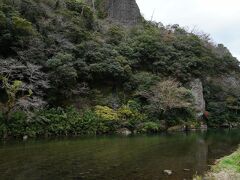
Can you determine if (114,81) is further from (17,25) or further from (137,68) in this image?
(17,25)

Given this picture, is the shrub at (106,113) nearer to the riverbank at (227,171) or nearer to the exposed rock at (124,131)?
the exposed rock at (124,131)

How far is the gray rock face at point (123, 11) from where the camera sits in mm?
58312

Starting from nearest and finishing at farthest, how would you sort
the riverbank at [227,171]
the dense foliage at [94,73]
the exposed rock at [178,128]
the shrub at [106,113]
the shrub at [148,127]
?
the riverbank at [227,171]
the dense foliage at [94,73]
the shrub at [106,113]
the shrub at [148,127]
the exposed rock at [178,128]

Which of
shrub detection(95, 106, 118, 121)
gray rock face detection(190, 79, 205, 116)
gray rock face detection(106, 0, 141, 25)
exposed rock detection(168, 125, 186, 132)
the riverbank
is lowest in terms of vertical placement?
the riverbank

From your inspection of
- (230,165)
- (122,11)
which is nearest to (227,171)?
(230,165)

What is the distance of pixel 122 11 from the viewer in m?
58.9

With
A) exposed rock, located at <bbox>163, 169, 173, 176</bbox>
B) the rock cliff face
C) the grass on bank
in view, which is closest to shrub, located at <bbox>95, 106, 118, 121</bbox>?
the grass on bank

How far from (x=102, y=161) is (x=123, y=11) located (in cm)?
4595

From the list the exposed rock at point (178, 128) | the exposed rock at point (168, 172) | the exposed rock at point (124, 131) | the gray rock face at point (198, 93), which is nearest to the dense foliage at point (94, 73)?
the exposed rock at point (124, 131)

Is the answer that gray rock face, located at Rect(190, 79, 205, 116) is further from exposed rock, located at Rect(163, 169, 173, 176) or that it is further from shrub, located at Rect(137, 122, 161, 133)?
exposed rock, located at Rect(163, 169, 173, 176)

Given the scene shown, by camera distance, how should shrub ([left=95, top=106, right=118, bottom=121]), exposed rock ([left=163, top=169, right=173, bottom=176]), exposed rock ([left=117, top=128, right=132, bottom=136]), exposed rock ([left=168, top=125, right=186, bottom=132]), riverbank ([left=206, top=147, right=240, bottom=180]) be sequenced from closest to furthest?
Result: riverbank ([left=206, top=147, right=240, bottom=180]) → exposed rock ([left=163, top=169, right=173, bottom=176]) → shrub ([left=95, top=106, right=118, bottom=121]) → exposed rock ([left=117, top=128, right=132, bottom=136]) → exposed rock ([left=168, top=125, right=186, bottom=132])

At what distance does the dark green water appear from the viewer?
44.6ft

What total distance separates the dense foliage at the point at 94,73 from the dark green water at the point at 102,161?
7.56 meters

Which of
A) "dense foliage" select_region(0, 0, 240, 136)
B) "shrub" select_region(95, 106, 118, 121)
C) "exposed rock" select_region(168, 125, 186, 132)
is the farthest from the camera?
"exposed rock" select_region(168, 125, 186, 132)
